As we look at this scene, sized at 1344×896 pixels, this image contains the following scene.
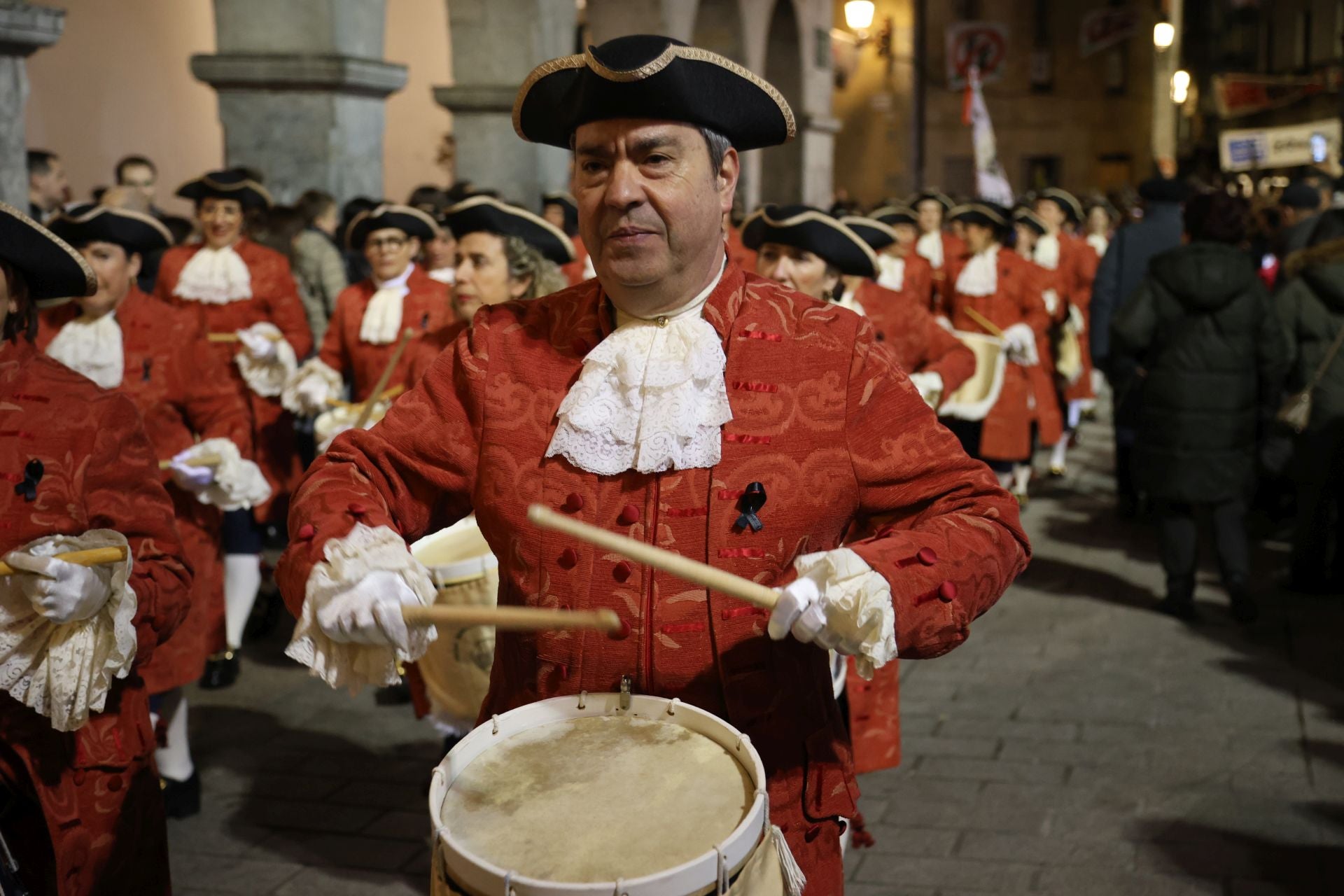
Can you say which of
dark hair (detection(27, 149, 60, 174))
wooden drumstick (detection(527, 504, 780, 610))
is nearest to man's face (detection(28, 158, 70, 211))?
dark hair (detection(27, 149, 60, 174))

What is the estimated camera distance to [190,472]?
205 inches

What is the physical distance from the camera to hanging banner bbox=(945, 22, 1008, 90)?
31141mm

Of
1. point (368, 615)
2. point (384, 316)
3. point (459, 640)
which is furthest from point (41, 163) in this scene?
point (368, 615)

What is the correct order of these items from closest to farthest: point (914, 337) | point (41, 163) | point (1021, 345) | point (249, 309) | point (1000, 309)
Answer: point (914, 337) < point (249, 309) < point (41, 163) < point (1021, 345) < point (1000, 309)

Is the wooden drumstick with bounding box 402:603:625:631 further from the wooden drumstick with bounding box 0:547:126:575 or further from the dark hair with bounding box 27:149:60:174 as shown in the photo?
the dark hair with bounding box 27:149:60:174

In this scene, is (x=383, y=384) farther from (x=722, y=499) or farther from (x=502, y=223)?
(x=722, y=499)

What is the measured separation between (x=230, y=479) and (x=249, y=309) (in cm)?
275

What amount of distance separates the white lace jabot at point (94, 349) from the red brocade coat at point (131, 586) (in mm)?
2055

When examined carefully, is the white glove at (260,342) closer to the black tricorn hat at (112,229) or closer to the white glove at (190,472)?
the black tricorn hat at (112,229)

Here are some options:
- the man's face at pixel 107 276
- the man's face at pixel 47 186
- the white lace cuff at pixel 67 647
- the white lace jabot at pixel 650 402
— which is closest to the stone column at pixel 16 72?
the man's face at pixel 107 276

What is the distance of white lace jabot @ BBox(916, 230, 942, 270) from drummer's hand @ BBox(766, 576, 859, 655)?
11626mm

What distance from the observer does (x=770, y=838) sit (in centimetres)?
224

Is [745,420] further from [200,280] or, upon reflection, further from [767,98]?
[200,280]

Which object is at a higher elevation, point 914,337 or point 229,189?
point 229,189
